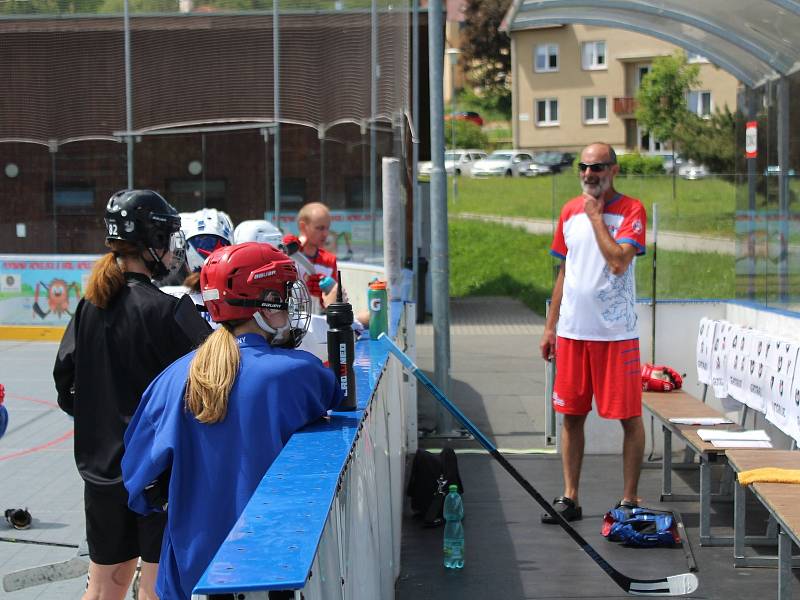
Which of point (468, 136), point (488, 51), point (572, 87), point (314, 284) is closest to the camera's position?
point (314, 284)

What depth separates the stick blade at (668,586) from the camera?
15.9 feet

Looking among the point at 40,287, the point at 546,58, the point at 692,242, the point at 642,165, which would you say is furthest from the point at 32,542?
the point at 546,58

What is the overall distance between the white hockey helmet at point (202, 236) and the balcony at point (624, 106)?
60.6m

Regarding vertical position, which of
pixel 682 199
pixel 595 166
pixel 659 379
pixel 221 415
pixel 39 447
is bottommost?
pixel 39 447

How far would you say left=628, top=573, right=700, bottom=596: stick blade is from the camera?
4836 millimetres

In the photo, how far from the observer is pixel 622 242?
6.62m

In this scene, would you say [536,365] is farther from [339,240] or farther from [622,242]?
[622,242]

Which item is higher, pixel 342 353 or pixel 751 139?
pixel 751 139

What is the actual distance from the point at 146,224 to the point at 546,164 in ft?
170

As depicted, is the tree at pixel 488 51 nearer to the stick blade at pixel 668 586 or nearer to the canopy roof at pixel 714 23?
the canopy roof at pixel 714 23

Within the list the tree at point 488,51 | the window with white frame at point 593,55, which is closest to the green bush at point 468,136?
the window with white frame at point 593,55

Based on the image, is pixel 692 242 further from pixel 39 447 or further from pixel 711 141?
pixel 711 141

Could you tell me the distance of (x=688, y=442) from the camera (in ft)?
21.8

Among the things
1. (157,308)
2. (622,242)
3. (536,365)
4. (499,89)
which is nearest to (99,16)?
(536,365)
